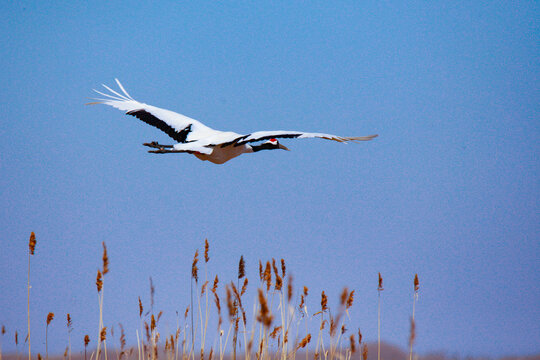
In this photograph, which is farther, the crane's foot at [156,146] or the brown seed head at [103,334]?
the crane's foot at [156,146]

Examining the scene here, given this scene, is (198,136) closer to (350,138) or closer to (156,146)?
(156,146)

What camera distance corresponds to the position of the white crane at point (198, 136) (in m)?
4.77

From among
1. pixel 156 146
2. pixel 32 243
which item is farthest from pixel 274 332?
pixel 156 146

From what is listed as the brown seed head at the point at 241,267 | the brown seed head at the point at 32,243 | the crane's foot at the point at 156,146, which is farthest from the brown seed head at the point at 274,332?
the crane's foot at the point at 156,146

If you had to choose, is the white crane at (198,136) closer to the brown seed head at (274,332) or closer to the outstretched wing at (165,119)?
the outstretched wing at (165,119)

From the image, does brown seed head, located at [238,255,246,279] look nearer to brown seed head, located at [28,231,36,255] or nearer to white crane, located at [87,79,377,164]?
brown seed head, located at [28,231,36,255]

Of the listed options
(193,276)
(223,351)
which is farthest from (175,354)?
(193,276)

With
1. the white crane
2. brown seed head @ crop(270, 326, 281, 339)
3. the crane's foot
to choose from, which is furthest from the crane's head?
brown seed head @ crop(270, 326, 281, 339)

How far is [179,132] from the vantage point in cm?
604

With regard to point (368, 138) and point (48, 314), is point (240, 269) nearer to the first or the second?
point (48, 314)

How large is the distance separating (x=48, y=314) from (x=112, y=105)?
378 cm

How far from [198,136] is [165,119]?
68 cm

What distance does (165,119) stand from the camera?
621 centimetres

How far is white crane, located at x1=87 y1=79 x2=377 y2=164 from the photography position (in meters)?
Answer: 4.77
